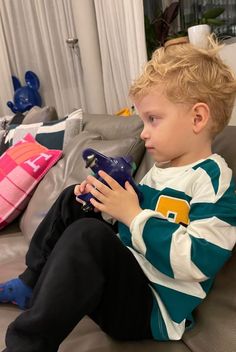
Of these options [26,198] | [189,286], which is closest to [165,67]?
[189,286]

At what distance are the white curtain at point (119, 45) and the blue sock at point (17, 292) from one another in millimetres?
1352

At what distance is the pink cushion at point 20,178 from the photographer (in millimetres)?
1663

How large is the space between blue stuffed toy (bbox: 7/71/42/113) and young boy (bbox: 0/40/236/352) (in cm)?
233

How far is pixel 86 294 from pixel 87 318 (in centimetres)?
28

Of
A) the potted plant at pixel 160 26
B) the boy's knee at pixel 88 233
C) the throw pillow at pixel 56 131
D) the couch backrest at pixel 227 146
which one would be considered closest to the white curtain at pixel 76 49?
the potted plant at pixel 160 26

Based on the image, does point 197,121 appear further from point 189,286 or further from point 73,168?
point 73,168

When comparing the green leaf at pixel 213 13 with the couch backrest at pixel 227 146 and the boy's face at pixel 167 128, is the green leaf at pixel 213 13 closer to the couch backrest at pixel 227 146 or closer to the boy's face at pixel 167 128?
the couch backrest at pixel 227 146

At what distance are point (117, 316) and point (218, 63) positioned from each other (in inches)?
25.9

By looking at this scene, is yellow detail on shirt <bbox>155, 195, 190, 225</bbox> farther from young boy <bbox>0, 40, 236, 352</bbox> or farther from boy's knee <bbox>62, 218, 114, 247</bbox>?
boy's knee <bbox>62, 218, 114, 247</bbox>

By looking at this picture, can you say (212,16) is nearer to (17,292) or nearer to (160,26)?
(160,26)

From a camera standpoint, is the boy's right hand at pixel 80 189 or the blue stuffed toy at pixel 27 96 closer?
the boy's right hand at pixel 80 189

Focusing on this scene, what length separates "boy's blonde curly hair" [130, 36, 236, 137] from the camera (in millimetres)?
907

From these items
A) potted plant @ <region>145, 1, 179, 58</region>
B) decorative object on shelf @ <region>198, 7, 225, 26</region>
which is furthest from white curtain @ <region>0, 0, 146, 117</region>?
decorative object on shelf @ <region>198, 7, 225, 26</region>

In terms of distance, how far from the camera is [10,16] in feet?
10.5
